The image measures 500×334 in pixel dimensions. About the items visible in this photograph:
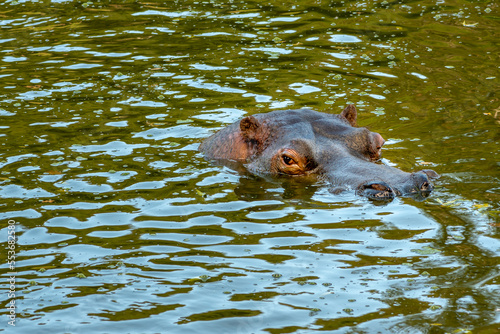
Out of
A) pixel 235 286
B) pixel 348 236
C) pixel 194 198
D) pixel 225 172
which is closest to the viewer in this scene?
pixel 235 286

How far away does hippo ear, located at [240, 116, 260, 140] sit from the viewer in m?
10.8

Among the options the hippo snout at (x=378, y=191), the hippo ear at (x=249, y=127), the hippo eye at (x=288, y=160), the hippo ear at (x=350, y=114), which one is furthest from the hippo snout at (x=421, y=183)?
the hippo ear at (x=249, y=127)

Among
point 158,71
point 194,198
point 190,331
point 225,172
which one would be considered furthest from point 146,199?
point 158,71

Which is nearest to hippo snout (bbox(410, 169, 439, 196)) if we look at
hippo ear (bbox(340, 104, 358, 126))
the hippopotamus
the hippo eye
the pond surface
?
the hippopotamus

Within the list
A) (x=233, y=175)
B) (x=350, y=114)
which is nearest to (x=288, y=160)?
(x=233, y=175)

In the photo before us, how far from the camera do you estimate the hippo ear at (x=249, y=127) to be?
10796 millimetres

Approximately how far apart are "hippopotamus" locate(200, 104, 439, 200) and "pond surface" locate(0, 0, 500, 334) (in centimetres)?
24

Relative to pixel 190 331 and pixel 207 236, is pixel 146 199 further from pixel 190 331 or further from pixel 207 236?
pixel 190 331

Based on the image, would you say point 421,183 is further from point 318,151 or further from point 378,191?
point 318,151

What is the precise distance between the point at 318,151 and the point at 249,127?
4.69 ft

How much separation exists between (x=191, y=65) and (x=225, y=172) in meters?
5.69

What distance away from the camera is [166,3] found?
20.5 meters

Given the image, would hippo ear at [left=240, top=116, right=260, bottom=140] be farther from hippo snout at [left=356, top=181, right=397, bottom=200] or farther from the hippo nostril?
the hippo nostril

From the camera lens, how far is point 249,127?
10.9 m
